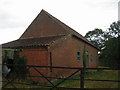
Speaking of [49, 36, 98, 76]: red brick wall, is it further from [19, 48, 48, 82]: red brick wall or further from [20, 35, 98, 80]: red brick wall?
[19, 48, 48, 82]: red brick wall

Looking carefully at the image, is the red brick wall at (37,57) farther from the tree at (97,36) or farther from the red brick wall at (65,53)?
the tree at (97,36)

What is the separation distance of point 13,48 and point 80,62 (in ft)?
28.0

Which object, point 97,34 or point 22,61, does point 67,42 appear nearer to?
point 22,61

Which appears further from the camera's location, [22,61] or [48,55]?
[22,61]

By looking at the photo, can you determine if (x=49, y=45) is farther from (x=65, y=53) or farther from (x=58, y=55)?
(x=65, y=53)

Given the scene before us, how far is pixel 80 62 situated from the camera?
14.7 meters

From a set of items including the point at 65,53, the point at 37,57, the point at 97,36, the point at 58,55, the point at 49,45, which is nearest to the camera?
the point at 49,45

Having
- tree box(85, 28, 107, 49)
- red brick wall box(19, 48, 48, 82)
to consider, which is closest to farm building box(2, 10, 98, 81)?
red brick wall box(19, 48, 48, 82)

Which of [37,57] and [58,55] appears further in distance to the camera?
[58,55]

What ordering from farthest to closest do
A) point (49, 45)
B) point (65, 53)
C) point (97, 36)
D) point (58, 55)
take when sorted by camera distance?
point (97, 36), point (65, 53), point (58, 55), point (49, 45)

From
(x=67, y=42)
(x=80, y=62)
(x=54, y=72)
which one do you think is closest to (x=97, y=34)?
(x=80, y=62)

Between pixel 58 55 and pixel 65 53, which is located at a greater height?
pixel 65 53

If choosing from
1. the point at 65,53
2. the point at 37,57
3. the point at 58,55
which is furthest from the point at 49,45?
the point at 65,53

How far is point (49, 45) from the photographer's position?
9117 millimetres
